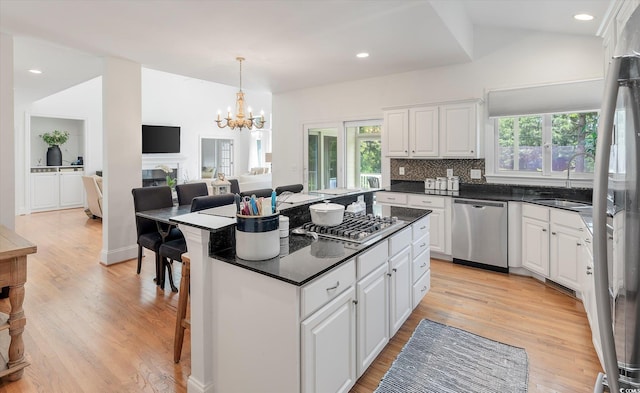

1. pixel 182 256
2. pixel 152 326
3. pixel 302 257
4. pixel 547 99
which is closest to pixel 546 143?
pixel 547 99

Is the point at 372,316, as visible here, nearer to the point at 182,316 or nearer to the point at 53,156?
the point at 182,316

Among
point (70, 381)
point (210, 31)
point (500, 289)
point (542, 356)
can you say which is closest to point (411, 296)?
point (542, 356)

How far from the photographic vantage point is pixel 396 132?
4902mm

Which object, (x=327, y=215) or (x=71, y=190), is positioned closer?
(x=327, y=215)

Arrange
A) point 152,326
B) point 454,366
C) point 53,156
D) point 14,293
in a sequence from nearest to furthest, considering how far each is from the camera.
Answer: point 14,293 < point 454,366 < point 152,326 < point 53,156

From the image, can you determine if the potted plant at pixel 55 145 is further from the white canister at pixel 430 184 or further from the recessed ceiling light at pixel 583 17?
the recessed ceiling light at pixel 583 17

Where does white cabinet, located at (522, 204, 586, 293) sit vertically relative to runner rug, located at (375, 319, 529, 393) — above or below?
above

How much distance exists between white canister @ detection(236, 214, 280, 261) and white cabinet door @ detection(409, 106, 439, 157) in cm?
342

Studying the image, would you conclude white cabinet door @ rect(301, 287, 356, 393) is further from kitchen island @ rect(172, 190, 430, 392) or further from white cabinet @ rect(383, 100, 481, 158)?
white cabinet @ rect(383, 100, 481, 158)

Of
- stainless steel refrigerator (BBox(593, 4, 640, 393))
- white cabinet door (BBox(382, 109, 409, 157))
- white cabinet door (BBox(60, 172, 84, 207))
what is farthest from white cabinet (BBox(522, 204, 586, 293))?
white cabinet door (BBox(60, 172, 84, 207))

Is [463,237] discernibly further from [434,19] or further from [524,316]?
[434,19]

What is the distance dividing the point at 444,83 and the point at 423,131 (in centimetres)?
75

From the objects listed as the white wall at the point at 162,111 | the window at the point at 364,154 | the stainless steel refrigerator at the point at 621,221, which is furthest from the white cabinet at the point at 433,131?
the white wall at the point at 162,111

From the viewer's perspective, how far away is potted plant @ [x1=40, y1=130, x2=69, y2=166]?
8.59 metres
